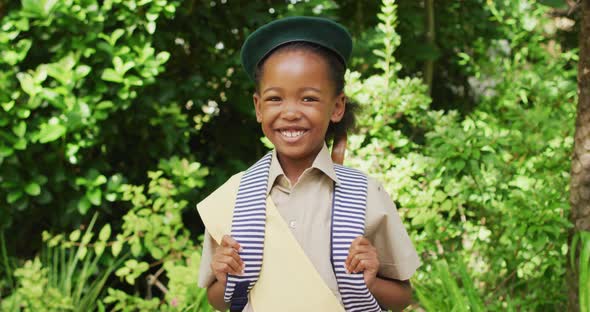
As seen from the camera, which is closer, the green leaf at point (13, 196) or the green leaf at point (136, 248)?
the green leaf at point (13, 196)

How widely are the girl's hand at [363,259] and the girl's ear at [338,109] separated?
0.34m

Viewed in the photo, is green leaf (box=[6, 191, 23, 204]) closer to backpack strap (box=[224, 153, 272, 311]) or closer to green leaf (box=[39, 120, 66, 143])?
green leaf (box=[39, 120, 66, 143])

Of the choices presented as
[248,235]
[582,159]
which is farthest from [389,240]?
[582,159]

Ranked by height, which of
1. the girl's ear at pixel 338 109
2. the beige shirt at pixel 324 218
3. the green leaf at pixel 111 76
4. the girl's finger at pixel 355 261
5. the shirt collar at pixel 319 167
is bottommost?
the girl's finger at pixel 355 261

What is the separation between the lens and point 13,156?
9.79 feet

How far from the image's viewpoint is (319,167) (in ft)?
5.43

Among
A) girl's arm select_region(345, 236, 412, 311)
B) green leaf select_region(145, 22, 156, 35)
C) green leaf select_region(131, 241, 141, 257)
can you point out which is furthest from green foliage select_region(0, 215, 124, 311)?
girl's arm select_region(345, 236, 412, 311)

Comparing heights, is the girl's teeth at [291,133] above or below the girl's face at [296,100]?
below

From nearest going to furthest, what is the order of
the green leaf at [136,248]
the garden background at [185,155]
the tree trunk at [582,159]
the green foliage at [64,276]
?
the tree trunk at [582,159], the garden background at [185,155], the green foliage at [64,276], the green leaf at [136,248]

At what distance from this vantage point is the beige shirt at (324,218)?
161 centimetres

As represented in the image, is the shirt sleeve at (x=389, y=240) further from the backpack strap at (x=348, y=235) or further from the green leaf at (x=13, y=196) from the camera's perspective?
the green leaf at (x=13, y=196)

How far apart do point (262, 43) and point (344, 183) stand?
40cm

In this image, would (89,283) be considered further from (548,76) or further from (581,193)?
(548,76)

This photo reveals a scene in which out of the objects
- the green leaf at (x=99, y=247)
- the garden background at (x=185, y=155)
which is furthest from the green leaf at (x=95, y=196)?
the green leaf at (x=99, y=247)
